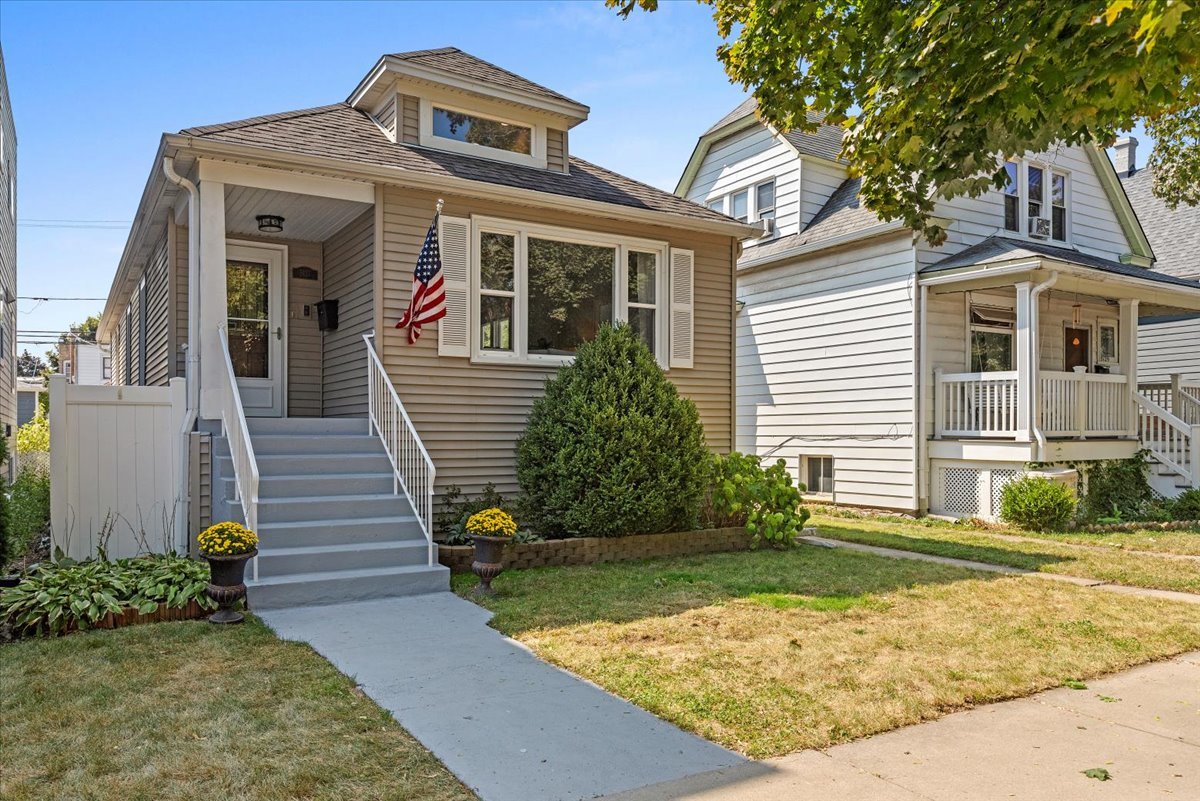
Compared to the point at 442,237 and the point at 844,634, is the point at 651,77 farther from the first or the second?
the point at 844,634

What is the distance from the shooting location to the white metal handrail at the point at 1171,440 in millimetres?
12672

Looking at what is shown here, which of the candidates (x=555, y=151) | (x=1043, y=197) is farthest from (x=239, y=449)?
(x=1043, y=197)

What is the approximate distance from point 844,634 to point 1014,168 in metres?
11.1

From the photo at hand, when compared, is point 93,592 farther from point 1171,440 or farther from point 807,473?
point 1171,440

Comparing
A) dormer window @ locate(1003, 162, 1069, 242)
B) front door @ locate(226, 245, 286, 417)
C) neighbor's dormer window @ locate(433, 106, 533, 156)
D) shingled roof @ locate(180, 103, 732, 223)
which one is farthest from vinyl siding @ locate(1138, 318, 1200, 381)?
front door @ locate(226, 245, 286, 417)

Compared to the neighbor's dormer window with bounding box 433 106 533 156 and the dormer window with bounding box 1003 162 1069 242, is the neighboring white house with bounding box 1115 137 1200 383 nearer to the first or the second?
the dormer window with bounding box 1003 162 1069 242

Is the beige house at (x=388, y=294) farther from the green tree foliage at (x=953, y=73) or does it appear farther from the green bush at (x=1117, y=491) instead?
the green bush at (x=1117, y=491)

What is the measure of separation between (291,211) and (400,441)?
285 cm

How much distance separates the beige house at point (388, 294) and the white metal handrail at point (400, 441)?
3 cm

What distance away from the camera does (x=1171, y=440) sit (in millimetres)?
13359

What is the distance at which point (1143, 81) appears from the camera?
152 inches

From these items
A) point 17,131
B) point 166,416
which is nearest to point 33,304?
point 17,131

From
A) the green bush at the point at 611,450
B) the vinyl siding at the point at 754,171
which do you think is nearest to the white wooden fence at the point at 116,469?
the green bush at the point at 611,450

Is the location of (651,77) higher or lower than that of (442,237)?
higher
